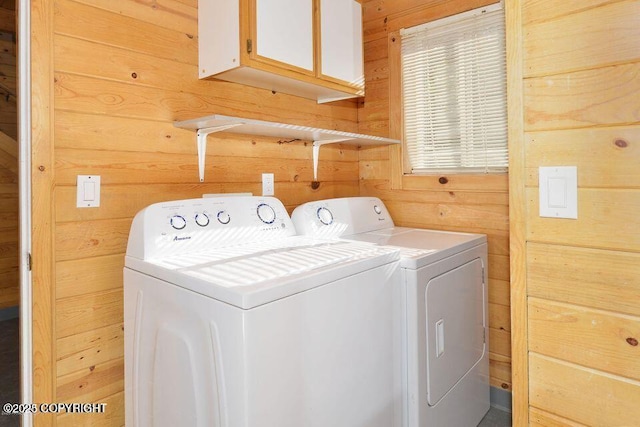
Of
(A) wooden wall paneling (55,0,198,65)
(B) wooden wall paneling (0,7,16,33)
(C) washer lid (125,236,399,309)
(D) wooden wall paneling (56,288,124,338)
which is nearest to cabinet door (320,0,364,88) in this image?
(A) wooden wall paneling (55,0,198,65)

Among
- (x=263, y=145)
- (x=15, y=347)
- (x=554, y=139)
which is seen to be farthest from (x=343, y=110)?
(x=15, y=347)

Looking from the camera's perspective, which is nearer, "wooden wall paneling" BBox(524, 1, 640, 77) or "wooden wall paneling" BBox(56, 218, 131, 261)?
"wooden wall paneling" BBox(524, 1, 640, 77)

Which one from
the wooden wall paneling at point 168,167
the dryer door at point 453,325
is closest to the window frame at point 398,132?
the wooden wall paneling at point 168,167

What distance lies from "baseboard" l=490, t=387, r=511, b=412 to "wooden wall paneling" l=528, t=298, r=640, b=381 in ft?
4.25

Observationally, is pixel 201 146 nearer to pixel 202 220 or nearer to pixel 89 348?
pixel 202 220

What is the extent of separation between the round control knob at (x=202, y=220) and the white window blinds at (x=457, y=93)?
4.38 feet

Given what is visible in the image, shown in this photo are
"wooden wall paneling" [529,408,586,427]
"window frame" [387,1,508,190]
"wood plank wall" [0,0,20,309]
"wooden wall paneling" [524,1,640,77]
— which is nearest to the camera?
"wooden wall paneling" [524,1,640,77]

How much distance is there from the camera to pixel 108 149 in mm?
1450

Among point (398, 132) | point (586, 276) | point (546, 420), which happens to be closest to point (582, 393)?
point (546, 420)

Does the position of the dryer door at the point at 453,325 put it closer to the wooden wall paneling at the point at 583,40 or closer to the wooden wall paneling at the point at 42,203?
the wooden wall paneling at the point at 583,40

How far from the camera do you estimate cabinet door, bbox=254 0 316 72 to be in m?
1.60

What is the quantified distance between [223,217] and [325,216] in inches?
22.1

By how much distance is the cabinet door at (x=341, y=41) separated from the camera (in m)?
1.91

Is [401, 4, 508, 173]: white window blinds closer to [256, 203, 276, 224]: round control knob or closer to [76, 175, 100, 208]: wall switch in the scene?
[256, 203, 276, 224]: round control knob
